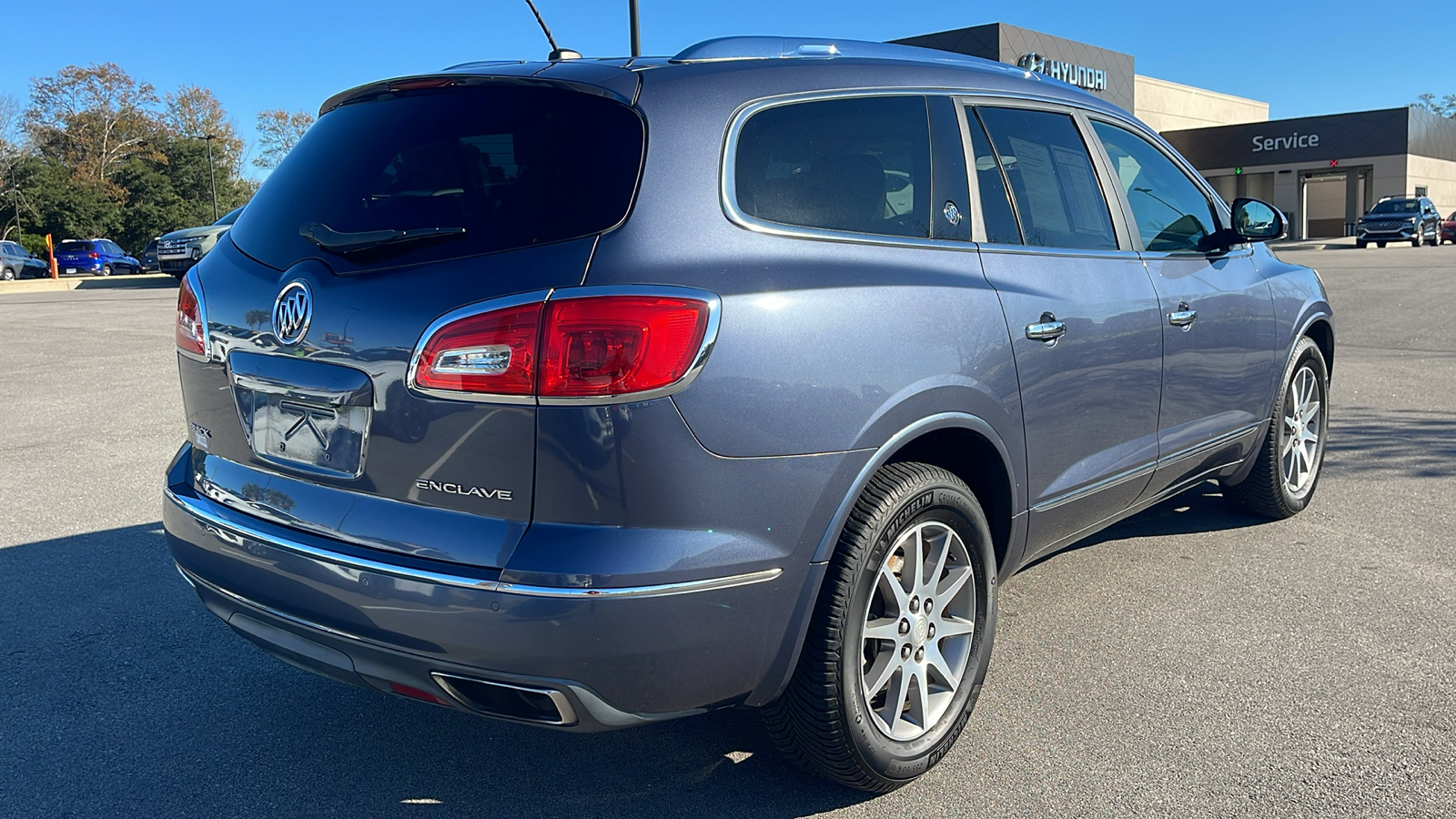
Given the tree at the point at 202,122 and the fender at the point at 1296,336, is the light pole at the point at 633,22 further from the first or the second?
the tree at the point at 202,122

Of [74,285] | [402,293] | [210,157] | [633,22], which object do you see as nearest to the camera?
[402,293]

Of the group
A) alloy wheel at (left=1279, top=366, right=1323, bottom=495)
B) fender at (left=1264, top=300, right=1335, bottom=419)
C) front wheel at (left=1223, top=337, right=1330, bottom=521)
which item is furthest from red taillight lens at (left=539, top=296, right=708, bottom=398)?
alloy wheel at (left=1279, top=366, right=1323, bottom=495)

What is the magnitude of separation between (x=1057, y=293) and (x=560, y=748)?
1942 millimetres

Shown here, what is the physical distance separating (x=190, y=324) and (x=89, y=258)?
5191 centimetres

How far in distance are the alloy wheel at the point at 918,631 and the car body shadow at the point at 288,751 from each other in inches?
10.5

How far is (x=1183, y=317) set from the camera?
4000 millimetres

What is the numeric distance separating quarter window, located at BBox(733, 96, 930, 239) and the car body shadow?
146cm

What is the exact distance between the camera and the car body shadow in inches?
112

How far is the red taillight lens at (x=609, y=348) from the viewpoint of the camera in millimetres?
2262

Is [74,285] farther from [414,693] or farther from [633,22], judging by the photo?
[414,693]

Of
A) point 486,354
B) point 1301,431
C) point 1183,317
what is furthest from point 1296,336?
point 486,354

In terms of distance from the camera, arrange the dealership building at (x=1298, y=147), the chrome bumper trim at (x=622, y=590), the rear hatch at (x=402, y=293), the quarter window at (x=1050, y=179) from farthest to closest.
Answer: the dealership building at (x=1298, y=147)
the quarter window at (x=1050, y=179)
the rear hatch at (x=402, y=293)
the chrome bumper trim at (x=622, y=590)

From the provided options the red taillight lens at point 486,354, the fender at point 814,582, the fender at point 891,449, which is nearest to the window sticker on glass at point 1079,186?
the fender at point 891,449

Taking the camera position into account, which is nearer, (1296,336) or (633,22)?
(1296,336)
